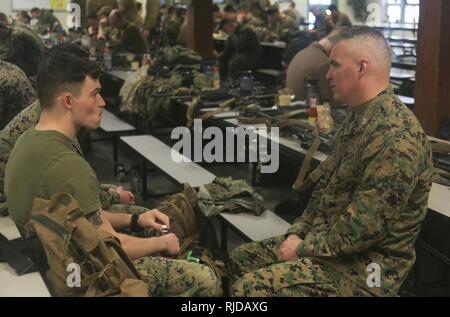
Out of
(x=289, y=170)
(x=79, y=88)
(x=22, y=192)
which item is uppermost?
(x=79, y=88)

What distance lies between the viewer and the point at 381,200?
2051 mm

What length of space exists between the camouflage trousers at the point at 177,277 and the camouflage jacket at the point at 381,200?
36 centimetres

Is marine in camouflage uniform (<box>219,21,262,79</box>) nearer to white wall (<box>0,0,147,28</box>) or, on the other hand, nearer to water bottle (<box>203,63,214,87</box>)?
water bottle (<box>203,63,214,87</box>)

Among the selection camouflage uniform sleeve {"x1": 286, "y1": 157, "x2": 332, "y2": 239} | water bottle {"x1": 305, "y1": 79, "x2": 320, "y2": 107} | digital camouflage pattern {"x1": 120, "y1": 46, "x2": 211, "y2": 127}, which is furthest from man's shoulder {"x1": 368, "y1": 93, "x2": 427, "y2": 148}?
digital camouflage pattern {"x1": 120, "y1": 46, "x2": 211, "y2": 127}

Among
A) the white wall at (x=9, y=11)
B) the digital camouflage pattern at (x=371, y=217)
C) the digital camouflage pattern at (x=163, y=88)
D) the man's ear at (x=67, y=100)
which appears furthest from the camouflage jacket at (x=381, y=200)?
the white wall at (x=9, y=11)

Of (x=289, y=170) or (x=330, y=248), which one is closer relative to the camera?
(x=330, y=248)

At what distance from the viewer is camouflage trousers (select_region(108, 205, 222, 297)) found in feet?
7.41

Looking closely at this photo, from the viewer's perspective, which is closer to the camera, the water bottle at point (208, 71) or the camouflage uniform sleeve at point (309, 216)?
the camouflage uniform sleeve at point (309, 216)

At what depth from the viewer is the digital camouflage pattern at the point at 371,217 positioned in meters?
2.06

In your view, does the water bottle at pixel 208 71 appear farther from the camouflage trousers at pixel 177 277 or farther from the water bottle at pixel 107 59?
the camouflage trousers at pixel 177 277

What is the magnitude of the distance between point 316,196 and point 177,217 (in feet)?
2.24

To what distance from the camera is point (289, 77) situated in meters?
4.64
